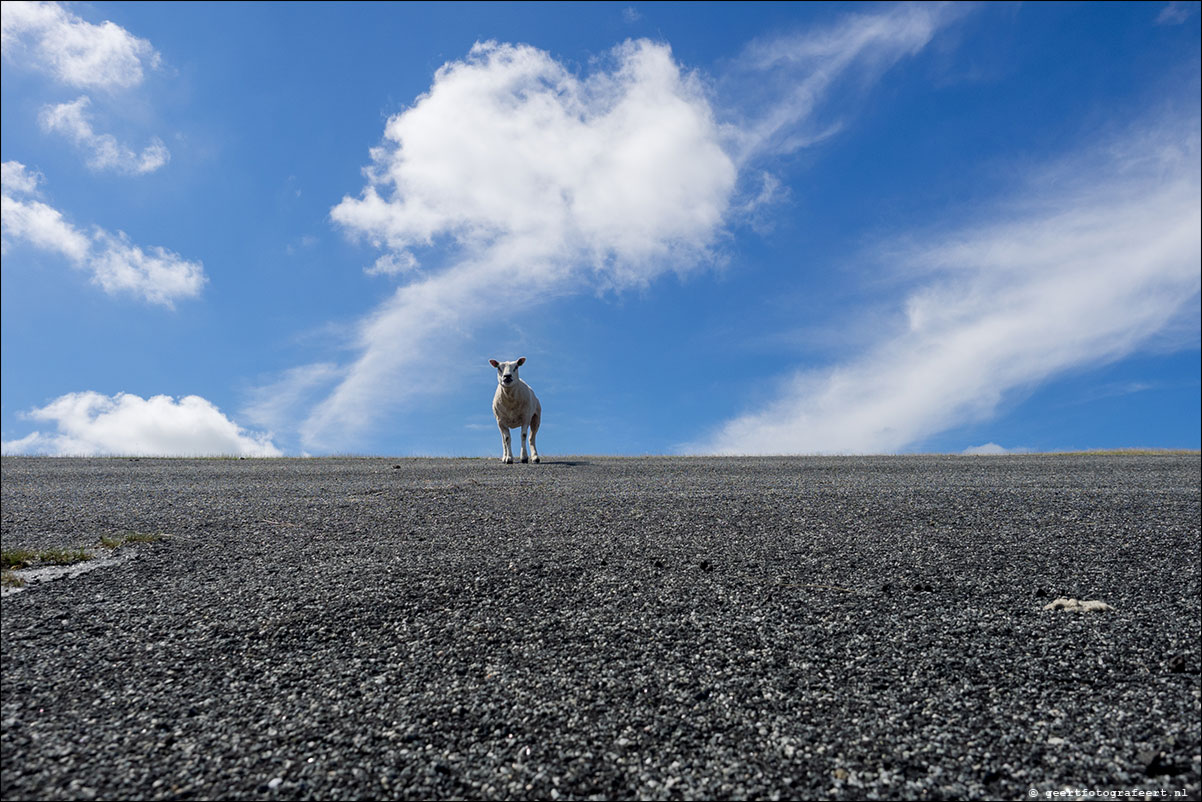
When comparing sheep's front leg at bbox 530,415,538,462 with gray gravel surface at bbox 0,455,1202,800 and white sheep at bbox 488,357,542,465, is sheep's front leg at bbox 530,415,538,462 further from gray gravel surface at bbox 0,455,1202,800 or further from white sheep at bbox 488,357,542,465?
gray gravel surface at bbox 0,455,1202,800

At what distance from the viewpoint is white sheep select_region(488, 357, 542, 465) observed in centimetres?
1603

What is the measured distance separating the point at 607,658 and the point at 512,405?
12620mm

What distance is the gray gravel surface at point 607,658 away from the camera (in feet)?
9.98

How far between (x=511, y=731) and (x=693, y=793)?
92 cm

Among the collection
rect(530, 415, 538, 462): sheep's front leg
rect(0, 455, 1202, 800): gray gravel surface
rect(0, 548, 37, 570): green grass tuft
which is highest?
rect(530, 415, 538, 462): sheep's front leg

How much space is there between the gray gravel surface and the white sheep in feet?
26.9

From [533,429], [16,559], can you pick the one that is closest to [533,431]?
[533,429]

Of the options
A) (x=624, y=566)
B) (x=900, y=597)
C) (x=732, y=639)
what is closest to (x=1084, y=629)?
(x=900, y=597)

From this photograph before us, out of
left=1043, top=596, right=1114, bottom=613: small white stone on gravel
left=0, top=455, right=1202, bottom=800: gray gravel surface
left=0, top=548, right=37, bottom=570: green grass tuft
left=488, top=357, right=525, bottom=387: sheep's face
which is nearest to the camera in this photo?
left=0, top=455, right=1202, bottom=800: gray gravel surface

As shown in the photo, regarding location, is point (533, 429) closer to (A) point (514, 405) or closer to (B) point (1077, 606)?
(A) point (514, 405)

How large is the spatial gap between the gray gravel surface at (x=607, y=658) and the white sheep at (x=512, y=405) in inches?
323

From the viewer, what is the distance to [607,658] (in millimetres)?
3951

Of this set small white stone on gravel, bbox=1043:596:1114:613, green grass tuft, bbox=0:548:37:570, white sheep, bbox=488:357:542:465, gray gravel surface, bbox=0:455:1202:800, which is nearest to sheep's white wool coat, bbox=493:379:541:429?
white sheep, bbox=488:357:542:465

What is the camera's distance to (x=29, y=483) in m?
11.7
